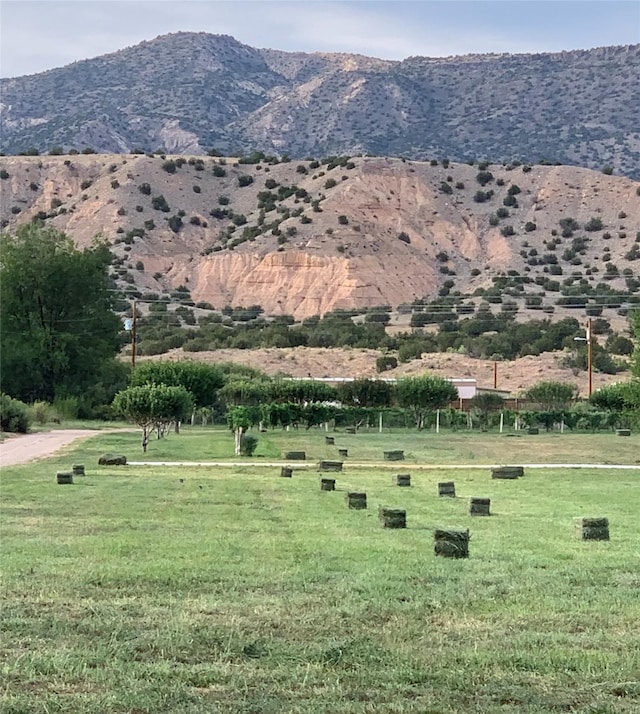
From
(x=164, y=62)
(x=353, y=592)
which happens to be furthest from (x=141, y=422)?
(x=164, y=62)

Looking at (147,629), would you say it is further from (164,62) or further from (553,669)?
(164,62)

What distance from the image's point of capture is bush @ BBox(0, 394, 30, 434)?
45.9 metres

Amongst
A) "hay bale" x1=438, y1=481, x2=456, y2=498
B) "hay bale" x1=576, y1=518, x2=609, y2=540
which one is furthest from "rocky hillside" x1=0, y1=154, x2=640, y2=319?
"hay bale" x1=576, y1=518, x2=609, y2=540

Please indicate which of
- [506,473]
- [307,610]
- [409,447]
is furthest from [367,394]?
[307,610]

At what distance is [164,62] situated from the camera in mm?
177750

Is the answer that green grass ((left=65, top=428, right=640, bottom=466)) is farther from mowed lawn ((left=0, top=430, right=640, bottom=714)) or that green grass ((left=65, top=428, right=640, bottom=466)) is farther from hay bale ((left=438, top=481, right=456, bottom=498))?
mowed lawn ((left=0, top=430, right=640, bottom=714))

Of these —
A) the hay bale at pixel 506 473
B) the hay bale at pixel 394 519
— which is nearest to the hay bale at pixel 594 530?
the hay bale at pixel 394 519

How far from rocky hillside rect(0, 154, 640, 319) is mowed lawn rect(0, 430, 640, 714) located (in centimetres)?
8010

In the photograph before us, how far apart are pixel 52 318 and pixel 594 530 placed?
172 feet

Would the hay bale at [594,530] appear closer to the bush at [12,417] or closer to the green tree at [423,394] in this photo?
the bush at [12,417]

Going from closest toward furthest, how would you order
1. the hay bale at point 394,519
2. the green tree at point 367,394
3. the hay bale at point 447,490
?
the hay bale at point 394,519 < the hay bale at point 447,490 < the green tree at point 367,394

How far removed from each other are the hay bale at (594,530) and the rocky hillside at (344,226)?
80.3 m

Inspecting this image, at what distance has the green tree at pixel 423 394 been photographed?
60.7 m

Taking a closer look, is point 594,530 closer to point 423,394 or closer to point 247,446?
point 247,446
